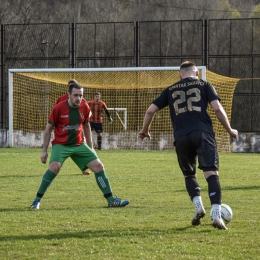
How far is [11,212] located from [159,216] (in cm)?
190

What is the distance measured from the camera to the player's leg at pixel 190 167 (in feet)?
23.8

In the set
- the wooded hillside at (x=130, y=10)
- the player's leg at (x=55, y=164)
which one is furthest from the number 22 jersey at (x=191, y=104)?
the wooded hillside at (x=130, y=10)

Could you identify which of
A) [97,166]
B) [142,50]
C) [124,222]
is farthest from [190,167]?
[142,50]

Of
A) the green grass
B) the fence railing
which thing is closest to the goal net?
the fence railing

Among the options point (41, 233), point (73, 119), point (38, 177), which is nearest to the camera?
point (41, 233)

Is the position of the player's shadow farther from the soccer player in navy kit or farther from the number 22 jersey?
the number 22 jersey

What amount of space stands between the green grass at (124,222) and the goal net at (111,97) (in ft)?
36.6

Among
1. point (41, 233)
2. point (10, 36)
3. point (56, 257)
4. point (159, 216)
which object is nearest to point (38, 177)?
point (159, 216)

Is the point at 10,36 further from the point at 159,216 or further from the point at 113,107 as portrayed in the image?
the point at 159,216

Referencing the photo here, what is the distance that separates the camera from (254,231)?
702 centimetres

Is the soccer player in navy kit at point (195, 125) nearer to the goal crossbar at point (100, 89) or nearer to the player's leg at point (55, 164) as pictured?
the player's leg at point (55, 164)

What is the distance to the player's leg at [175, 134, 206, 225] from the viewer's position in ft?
23.8

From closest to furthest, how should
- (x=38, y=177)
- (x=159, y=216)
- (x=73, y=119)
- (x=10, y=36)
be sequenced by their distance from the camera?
(x=159, y=216), (x=73, y=119), (x=38, y=177), (x=10, y=36)

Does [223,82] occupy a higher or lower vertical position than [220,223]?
higher
